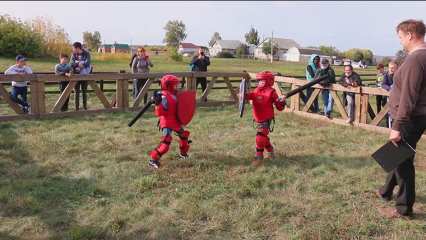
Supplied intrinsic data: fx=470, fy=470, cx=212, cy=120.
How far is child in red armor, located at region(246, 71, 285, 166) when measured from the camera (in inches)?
284

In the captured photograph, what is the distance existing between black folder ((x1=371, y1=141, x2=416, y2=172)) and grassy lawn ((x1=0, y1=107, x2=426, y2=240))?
65 centimetres

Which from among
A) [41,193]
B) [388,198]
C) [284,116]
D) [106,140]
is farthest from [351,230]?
[284,116]

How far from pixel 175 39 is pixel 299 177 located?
4144 inches

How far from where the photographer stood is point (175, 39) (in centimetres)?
10944

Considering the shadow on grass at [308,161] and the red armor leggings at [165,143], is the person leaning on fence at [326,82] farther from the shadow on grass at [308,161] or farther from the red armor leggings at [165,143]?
the red armor leggings at [165,143]

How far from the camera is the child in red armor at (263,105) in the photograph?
7215mm

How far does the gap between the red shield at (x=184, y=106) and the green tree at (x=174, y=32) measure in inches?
4050

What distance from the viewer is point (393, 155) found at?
4727 mm

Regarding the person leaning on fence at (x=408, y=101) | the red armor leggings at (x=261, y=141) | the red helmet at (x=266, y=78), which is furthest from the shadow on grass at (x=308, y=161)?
the person leaning on fence at (x=408, y=101)

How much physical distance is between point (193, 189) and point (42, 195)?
1836 millimetres

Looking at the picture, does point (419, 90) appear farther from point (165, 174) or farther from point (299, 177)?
point (165, 174)

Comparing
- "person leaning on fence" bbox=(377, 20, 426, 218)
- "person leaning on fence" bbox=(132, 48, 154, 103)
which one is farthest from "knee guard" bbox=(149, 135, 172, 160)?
"person leaning on fence" bbox=(132, 48, 154, 103)

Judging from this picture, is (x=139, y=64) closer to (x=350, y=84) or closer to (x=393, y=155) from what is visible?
(x=350, y=84)

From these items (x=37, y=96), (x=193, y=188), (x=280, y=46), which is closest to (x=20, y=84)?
(x=37, y=96)
